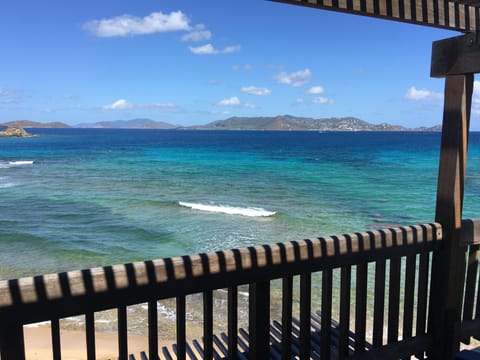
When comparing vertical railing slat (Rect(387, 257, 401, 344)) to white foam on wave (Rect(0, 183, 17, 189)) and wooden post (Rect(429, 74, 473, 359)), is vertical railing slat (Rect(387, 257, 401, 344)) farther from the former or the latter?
white foam on wave (Rect(0, 183, 17, 189))

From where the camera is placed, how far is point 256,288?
2086 millimetres

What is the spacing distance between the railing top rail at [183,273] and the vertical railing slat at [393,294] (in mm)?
94

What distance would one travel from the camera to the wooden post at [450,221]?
255 centimetres

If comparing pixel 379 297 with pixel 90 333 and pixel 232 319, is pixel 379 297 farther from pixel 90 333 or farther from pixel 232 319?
pixel 90 333

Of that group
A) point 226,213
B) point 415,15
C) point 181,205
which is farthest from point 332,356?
point 181,205

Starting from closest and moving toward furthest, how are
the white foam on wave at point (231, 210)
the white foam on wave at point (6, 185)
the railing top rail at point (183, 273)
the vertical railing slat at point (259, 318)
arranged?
1. the railing top rail at point (183, 273)
2. the vertical railing slat at point (259, 318)
3. the white foam on wave at point (231, 210)
4. the white foam on wave at point (6, 185)

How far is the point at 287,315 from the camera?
2.22 meters

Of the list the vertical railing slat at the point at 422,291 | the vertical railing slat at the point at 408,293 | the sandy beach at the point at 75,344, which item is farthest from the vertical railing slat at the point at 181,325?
the sandy beach at the point at 75,344

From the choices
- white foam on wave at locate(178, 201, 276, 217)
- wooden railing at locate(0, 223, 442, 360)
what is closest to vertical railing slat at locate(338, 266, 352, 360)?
wooden railing at locate(0, 223, 442, 360)

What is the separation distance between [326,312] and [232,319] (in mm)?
576

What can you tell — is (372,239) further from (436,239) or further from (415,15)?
(415,15)

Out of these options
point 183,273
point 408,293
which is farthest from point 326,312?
point 183,273

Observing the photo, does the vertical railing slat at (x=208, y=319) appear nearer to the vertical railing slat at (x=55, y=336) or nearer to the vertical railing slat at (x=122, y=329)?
the vertical railing slat at (x=122, y=329)

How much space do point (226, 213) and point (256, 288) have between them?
527 inches
